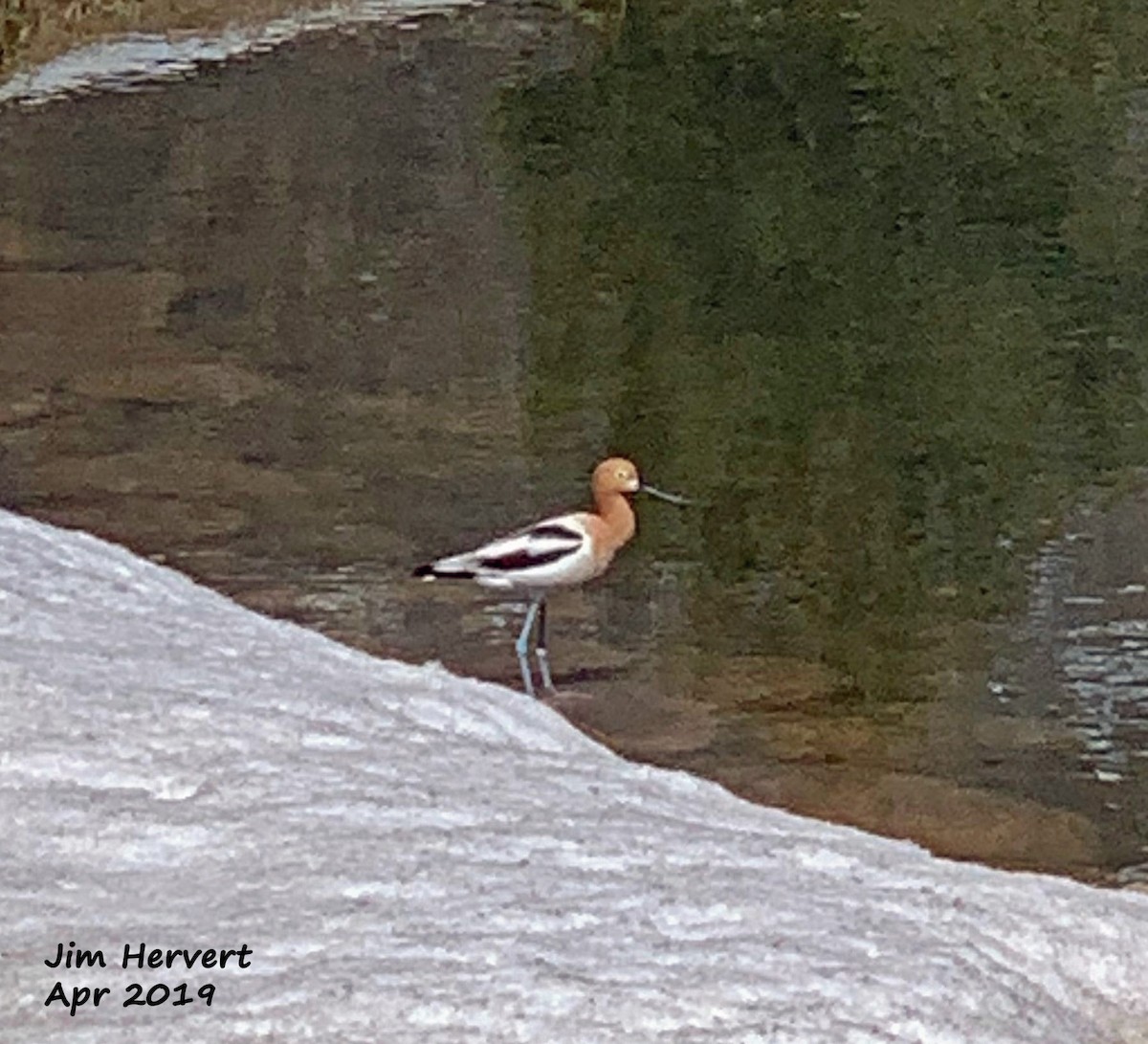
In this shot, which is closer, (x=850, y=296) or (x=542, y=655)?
(x=542, y=655)

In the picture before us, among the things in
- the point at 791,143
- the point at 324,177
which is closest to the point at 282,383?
the point at 324,177

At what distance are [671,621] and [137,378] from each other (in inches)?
92.0

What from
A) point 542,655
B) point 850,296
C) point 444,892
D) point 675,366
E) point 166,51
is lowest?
point 542,655

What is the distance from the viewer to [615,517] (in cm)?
489

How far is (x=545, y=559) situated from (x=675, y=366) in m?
2.53

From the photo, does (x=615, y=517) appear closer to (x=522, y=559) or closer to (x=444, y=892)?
(x=522, y=559)

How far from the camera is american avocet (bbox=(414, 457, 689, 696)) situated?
4.66 metres

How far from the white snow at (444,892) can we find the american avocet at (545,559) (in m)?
2.10

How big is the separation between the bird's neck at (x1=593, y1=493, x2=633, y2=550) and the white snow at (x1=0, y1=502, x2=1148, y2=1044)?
2.28 metres

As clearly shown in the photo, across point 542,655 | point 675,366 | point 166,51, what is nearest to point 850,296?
point 675,366

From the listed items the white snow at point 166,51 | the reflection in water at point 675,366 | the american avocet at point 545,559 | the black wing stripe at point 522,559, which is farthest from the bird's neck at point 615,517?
the white snow at point 166,51

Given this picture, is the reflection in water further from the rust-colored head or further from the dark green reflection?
the rust-colored head

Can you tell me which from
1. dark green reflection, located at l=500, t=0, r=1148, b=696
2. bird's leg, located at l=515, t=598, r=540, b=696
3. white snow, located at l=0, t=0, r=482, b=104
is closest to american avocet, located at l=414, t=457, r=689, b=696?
bird's leg, located at l=515, t=598, r=540, b=696

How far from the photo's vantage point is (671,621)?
530 centimetres
